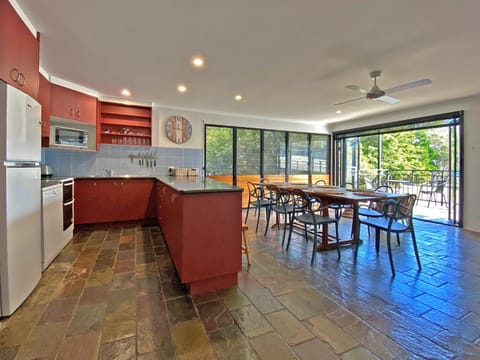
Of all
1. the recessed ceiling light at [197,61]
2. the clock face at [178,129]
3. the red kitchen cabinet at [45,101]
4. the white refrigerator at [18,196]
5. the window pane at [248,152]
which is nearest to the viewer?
the white refrigerator at [18,196]

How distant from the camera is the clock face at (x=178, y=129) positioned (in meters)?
5.01

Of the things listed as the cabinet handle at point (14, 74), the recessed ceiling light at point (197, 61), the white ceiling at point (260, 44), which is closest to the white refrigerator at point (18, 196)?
the cabinet handle at point (14, 74)

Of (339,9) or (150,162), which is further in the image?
(150,162)

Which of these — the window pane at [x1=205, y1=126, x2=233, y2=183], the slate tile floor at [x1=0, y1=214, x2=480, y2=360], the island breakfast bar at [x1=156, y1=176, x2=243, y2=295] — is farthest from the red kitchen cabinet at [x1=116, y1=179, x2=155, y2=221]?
the island breakfast bar at [x1=156, y1=176, x2=243, y2=295]

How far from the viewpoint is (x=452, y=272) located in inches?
95.7

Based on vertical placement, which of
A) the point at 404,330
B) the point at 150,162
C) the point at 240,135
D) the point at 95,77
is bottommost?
the point at 404,330

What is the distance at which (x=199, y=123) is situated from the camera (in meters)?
5.32

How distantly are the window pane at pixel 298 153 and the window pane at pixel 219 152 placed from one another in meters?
1.79

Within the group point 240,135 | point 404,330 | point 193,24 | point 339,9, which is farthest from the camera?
point 240,135

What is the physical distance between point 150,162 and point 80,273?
2849 millimetres

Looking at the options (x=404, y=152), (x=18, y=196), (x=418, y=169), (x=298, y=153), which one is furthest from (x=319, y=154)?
(x=18, y=196)

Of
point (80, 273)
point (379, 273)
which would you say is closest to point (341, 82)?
point (379, 273)

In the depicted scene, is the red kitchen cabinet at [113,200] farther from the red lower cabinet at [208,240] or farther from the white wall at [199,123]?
the red lower cabinet at [208,240]

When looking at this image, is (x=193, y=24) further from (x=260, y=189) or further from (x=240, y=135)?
(x=240, y=135)
